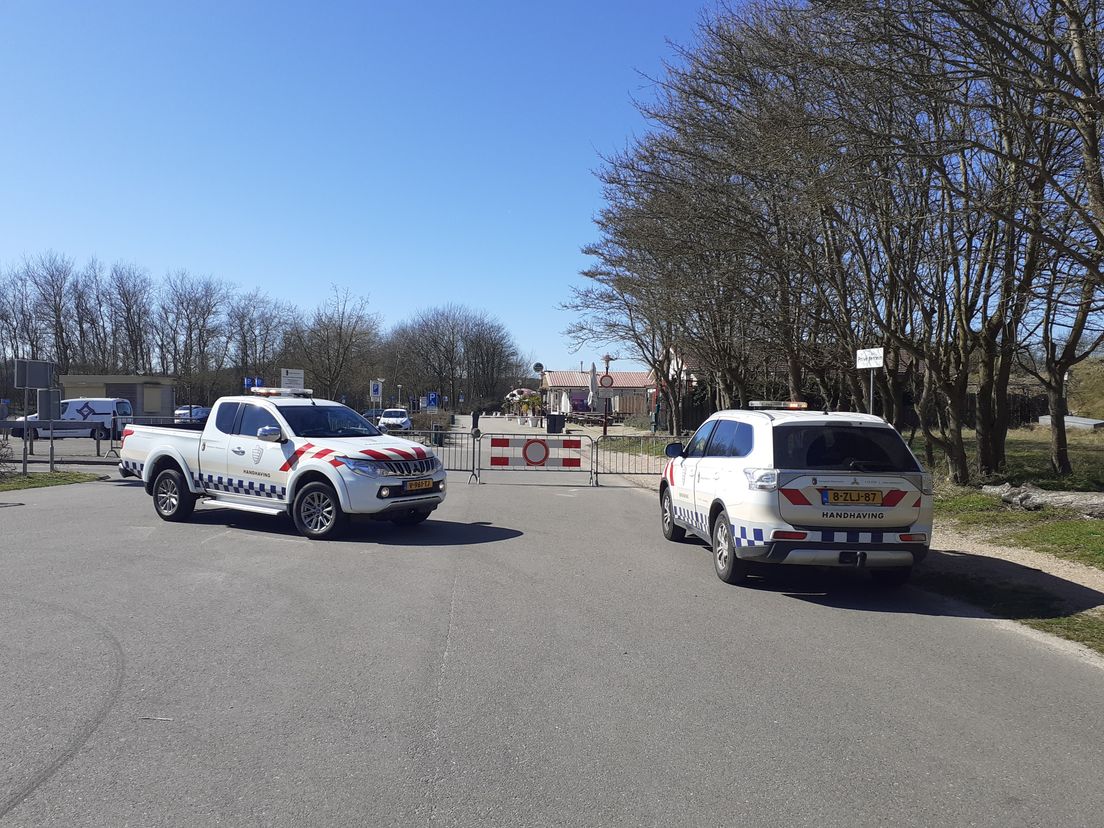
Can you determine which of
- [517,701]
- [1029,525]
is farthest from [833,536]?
[1029,525]

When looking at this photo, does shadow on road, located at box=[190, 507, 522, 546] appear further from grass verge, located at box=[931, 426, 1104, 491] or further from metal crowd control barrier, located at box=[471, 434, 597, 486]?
grass verge, located at box=[931, 426, 1104, 491]

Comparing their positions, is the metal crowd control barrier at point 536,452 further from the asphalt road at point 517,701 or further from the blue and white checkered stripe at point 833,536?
the blue and white checkered stripe at point 833,536

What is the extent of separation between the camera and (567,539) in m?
11.8

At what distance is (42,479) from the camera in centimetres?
1878

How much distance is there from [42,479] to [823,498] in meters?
17.4

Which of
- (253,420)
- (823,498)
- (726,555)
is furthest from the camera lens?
(253,420)

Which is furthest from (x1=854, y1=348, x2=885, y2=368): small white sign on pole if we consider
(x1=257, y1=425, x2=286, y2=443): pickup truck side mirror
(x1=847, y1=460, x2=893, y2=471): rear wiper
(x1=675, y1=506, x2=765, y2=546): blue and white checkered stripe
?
(x1=257, y1=425, x2=286, y2=443): pickup truck side mirror

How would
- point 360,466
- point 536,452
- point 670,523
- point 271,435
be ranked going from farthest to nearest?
point 536,452, point 670,523, point 271,435, point 360,466

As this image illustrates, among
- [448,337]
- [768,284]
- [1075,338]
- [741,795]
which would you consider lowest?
[741,795]


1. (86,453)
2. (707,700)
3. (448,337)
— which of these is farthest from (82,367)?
(707,700)

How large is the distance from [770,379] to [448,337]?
69.2 metres

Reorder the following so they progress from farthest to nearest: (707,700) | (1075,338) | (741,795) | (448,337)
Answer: (448,337)
(1075,338)
(707,700)
(741,795)

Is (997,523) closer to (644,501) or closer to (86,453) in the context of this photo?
(644,501)

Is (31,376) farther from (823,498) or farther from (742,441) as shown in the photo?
(823,498)
